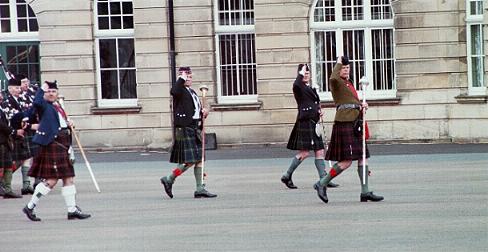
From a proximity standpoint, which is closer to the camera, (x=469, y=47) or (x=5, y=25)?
(x=469, y=47)

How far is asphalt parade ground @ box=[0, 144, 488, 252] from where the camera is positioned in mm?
11812

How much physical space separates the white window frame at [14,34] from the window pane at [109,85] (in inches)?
71.9

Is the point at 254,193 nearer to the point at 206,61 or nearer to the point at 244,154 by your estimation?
the point at 244,154

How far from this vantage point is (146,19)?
91.5 ft

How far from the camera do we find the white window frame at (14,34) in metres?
28.5

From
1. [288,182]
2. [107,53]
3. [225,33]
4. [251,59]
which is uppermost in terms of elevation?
[225,33]

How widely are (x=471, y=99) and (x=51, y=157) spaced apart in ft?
46.1

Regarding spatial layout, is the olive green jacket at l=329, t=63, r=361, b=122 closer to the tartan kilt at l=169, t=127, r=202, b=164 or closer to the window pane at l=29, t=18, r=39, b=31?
the tartan kilt at l=169, t=127, r=202, b=164

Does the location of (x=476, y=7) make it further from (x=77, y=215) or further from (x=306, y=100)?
(x=77, y=215)

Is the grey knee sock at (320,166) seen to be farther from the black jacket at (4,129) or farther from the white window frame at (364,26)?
the white window frame at (364,26)

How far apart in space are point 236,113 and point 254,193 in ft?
35.5

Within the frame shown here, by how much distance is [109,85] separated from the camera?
93.6 feet

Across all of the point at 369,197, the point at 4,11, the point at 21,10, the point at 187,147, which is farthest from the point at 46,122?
the point at 4,11

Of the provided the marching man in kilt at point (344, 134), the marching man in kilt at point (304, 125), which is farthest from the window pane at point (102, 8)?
the marching man in kilt at point (344, 134)
